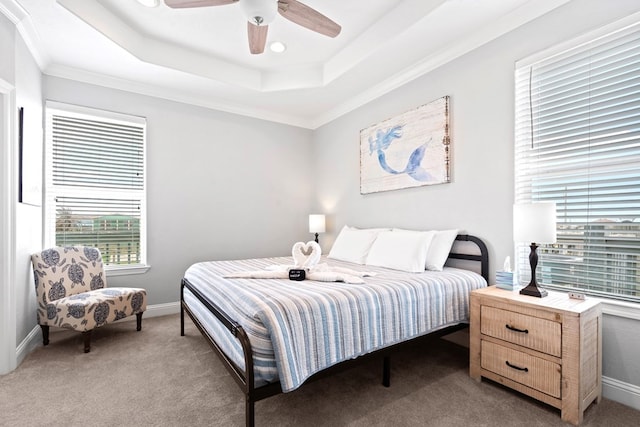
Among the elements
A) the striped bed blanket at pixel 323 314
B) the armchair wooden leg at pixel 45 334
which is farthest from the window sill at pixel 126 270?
the striped bed blanket at pixel 323 314

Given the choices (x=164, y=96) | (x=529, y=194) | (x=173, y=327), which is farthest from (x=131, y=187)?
(x=529, y=194)

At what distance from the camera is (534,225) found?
6.62 feet

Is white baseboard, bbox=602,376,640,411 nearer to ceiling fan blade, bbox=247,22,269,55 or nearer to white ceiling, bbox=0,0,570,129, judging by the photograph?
white ceiling, bbox=0,0,570,129

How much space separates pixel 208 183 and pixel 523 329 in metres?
3.69

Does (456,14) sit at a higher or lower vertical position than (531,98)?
higher

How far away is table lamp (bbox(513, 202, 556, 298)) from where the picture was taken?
1987 mm

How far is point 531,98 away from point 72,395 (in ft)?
12.9

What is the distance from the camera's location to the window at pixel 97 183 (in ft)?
10.8

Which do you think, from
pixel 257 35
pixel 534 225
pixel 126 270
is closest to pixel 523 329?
pixel 534 225

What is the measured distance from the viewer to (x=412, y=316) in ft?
6.80

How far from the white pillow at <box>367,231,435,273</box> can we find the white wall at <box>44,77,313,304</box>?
2.01 metres

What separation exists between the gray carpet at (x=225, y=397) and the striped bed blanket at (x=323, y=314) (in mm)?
341

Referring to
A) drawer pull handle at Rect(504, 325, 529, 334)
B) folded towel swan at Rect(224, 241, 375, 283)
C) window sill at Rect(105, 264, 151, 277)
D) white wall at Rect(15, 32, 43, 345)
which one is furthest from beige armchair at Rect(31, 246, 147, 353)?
drawer pull handle at Rect(504, 325, 529, 334)

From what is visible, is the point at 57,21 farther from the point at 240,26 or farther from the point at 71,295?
the point at 71,295
